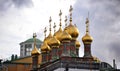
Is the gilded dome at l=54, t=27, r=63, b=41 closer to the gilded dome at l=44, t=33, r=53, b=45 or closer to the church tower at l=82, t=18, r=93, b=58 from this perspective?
the gilded dome at l=44, t=33, r=53, b=45

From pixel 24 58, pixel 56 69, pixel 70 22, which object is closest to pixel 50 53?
pixel 70 22

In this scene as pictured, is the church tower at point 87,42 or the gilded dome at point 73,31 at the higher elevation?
the gilded dome at point 73,31

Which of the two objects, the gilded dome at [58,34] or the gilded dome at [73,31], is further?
the gilded dome at [58,34]

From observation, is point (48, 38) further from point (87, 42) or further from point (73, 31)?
point (87, 42)

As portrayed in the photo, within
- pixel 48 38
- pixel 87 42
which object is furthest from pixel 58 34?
pixel 87 42

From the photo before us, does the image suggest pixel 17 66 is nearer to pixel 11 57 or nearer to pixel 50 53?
pixel 11 57

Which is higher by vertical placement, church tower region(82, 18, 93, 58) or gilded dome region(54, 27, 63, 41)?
gilded dome region(54, 27, 63, 41)

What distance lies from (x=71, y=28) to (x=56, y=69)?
689 cm

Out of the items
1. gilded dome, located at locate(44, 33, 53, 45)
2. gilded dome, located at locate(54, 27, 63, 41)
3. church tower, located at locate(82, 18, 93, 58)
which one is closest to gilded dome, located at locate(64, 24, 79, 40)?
church tower, located at locate(82, 18, 93, 58)

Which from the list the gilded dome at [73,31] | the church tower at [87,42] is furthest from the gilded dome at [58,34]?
the church tower at [87,42]

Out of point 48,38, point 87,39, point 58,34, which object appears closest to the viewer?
point 87,39

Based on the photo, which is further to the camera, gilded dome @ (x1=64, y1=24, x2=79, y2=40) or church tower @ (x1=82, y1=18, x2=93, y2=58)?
gilded dome @ (x1=64, y1=24, x2=79, y2=40)

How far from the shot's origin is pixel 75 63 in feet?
168

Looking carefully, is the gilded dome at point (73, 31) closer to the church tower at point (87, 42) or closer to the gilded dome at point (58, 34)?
the church tower at point (87, 42)
